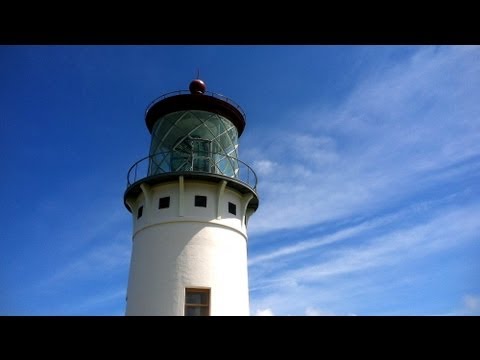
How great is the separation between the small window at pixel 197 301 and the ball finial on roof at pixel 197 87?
29.1ft

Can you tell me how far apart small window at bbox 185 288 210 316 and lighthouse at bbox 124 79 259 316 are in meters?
0.03

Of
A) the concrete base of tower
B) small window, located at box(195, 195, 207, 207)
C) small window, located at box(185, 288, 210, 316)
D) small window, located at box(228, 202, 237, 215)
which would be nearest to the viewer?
small window, located at box(185, 288, 210, 316)

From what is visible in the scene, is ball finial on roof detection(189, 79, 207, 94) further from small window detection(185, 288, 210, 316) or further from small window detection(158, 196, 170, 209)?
small window detection(185, 288, 210, 316)

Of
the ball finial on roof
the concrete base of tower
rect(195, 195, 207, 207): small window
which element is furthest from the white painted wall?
the ball finial on roof

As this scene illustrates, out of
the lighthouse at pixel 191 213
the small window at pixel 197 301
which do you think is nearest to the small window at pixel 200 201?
the lighthouse at pixel 191 213

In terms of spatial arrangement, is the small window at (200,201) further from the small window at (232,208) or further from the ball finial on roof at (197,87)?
the ball finial on roof at (197,87)

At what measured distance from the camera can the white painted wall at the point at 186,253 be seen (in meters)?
15.8

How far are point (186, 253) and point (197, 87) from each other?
7.85 meters

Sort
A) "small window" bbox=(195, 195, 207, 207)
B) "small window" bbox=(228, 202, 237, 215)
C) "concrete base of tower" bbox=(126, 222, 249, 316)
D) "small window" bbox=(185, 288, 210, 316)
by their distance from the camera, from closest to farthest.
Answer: "small window" bbox=(185, 288, 210, 316), "concrete base of tower" bbox=(126, 222, 249, 316), "small window" bbox=(195, 195, 207, 207), "small window" bbox=(228, 202, 237, 215)

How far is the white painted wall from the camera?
15773mm
